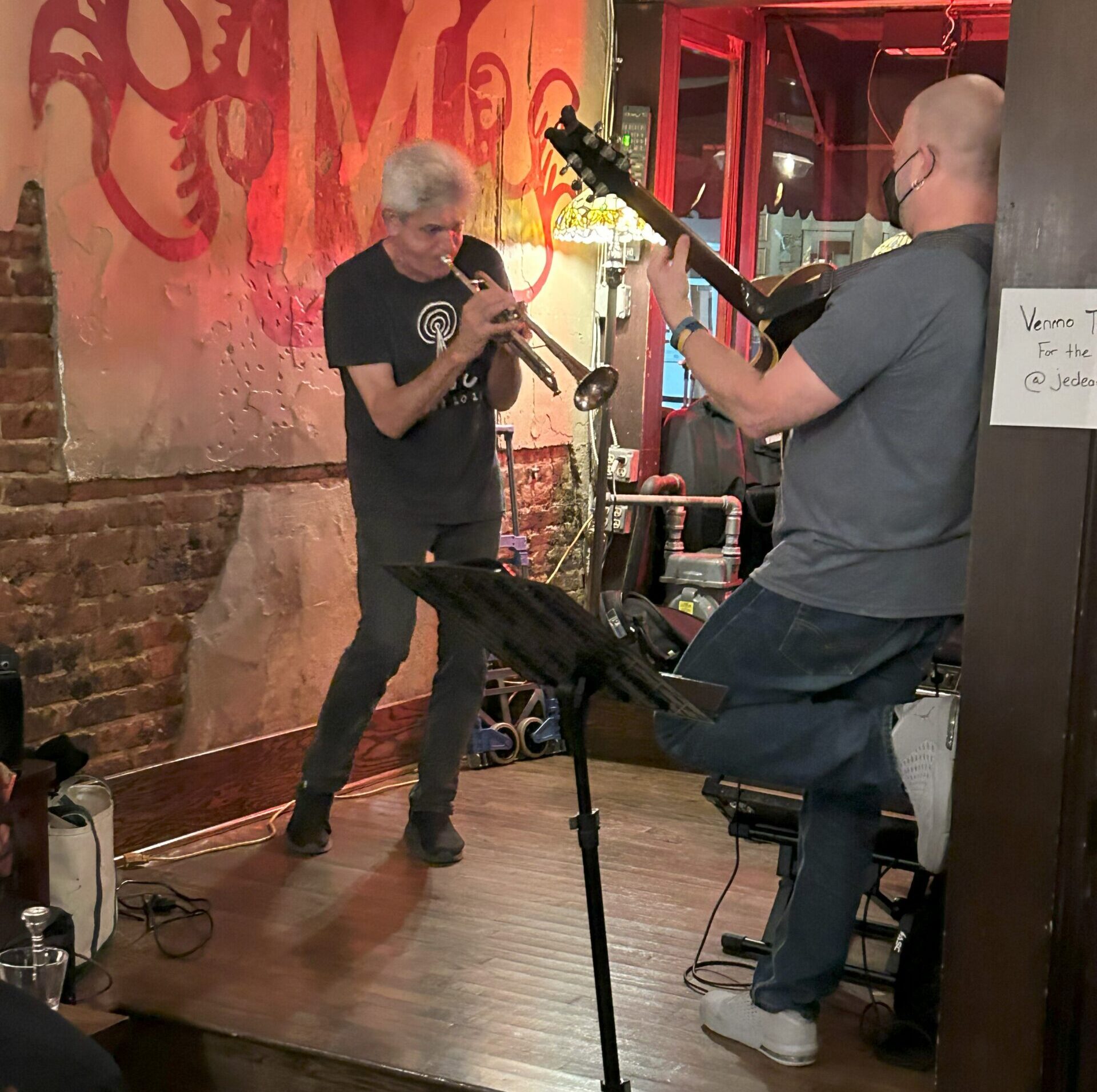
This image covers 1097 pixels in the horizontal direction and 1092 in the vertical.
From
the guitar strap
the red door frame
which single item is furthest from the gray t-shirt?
the red door frame

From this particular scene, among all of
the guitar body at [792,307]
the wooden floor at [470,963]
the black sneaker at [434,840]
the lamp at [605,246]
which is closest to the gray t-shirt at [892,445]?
the guitar body at [792,307]

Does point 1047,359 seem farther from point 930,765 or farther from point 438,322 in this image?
point 438,322

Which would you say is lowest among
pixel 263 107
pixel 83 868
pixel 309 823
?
pixel 309 823

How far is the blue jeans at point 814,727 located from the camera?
2.43 metres

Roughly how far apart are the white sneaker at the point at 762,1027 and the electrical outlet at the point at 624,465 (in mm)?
2666

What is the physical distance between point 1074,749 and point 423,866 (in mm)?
1889

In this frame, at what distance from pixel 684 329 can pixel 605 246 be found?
109 inches

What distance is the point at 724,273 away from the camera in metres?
2.78

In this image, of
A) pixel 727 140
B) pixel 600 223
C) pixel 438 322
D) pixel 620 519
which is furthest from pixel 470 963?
pixel 727 140

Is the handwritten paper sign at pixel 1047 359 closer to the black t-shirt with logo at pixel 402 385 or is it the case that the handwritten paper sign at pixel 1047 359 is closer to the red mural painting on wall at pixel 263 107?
the black t-shirt with logo at pixel 402 385

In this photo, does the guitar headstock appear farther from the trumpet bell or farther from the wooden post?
the wooden post

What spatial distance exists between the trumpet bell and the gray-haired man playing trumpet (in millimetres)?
178

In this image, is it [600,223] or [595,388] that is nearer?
[595,388]

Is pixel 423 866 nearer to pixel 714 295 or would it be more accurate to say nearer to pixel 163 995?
pixel 163 995
